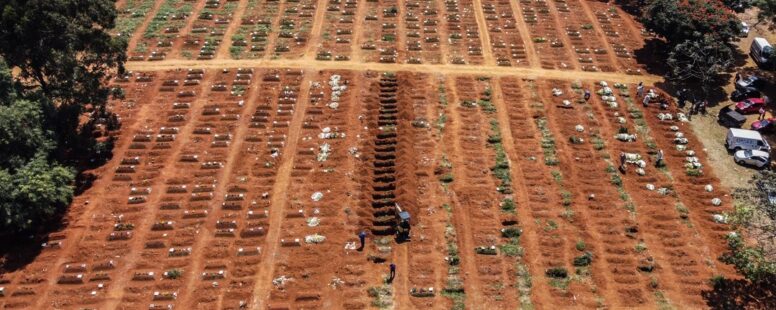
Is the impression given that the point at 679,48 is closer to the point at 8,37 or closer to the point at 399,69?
the point at 399,69

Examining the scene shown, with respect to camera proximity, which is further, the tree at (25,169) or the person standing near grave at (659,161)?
the person standing near grave at (659,161)

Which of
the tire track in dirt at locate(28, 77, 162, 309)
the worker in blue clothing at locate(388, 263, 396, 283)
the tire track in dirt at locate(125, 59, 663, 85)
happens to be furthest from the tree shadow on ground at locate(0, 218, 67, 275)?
the worker in blue clothing at locate(388, 263, 396, 283)

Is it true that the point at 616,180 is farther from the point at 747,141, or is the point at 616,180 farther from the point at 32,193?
the point at 32,193

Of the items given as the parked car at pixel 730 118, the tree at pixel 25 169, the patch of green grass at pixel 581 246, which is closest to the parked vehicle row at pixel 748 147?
the parked car at pixel 730 118

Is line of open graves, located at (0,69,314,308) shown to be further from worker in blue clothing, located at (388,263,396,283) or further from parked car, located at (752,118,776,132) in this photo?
parked car, located at (752,118,776,132)

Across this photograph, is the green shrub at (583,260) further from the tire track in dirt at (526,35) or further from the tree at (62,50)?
the tree at (62,50)

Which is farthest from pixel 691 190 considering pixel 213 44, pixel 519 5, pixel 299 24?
pixel 213 44
